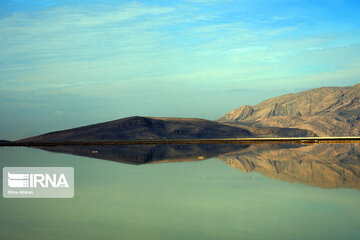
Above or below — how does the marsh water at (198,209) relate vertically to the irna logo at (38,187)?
below

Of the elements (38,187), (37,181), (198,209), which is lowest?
(198,209)

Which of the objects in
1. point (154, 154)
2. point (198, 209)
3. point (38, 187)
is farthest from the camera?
point (154, 154)

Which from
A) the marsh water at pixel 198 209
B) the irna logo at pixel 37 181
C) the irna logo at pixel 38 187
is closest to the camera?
the marsh water at pixel 198 209

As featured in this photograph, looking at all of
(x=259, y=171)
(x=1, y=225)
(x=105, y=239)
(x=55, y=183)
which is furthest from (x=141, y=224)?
(x=259, y=171)

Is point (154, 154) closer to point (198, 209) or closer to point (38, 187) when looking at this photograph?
point (38, 187)

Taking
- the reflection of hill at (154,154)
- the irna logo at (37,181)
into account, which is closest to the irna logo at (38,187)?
the irna logo at (37,181)

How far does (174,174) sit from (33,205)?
1350 centimetres

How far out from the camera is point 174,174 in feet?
105

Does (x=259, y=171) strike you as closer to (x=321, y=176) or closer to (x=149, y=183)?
(x=321, y=176)

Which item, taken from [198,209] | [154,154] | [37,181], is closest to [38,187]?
[37,181]

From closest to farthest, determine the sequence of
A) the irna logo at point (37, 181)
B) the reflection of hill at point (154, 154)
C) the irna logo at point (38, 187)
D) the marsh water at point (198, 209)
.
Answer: the marsh water at point (198, 209), the irna logo at point (38, 187), the irna logo at point (37, 181), the reflection of hill at point (154, 154)

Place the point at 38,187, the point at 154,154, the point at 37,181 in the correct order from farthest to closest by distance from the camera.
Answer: the point at 154,154 → the point at 37,181 → the point at 38,187

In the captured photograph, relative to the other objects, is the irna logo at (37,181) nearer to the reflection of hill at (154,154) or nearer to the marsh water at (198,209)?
the marsh water at (198,209)

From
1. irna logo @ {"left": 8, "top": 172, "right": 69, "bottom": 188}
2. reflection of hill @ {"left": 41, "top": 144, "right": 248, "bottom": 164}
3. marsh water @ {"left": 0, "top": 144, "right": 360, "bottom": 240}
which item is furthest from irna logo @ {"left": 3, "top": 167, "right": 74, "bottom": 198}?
reflection of hill @ {"left": 41, "top": 144, "right": 248, "bottom": 164}
